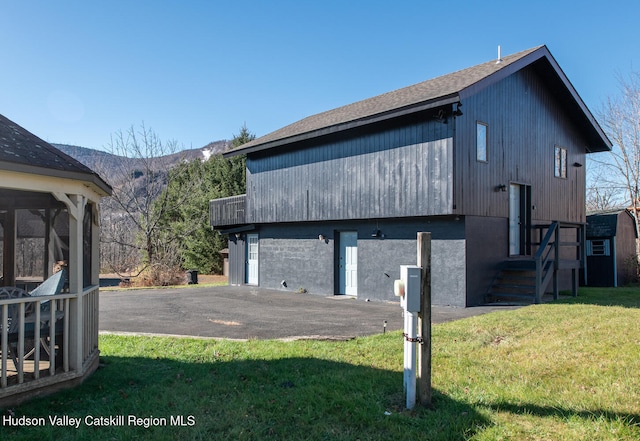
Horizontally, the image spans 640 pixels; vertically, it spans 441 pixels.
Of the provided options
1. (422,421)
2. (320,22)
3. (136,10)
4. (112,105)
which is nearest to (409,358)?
(422,421)

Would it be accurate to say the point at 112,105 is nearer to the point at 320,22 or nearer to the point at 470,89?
the point at 320,22

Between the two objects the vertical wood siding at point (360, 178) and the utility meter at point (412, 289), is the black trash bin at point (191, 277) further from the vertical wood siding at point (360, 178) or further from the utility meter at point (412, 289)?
the utility meter at point (412, 289)

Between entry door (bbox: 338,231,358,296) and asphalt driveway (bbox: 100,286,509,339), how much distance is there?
2.05ft

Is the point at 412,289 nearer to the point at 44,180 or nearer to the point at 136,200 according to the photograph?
the point at 44,180

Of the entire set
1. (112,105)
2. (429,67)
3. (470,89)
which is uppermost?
(429,67)

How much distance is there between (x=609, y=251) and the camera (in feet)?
57.8

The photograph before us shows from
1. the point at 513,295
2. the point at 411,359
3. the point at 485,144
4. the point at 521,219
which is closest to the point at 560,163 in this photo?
the point at 521,219

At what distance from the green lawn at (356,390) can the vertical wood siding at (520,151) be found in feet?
18.3

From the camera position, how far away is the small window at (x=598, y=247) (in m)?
17.7

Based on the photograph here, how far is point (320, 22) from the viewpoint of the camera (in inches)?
593

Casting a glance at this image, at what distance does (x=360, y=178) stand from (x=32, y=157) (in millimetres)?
10339

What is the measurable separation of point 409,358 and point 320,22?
13.6 metres

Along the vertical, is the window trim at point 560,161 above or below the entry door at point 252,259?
above

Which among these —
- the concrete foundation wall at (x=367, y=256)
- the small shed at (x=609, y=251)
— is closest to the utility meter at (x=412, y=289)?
the concrete foundation wall at (x=367, y=256)
